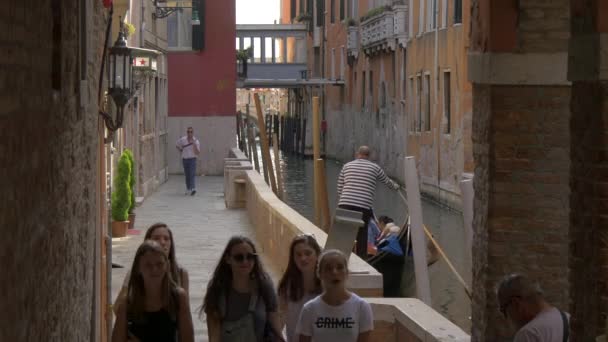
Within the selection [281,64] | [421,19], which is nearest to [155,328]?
[421,19]

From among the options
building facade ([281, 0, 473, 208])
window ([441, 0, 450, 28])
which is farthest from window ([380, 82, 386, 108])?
window ([441, 0, 450, 28])

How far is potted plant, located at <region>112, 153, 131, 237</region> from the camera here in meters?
16.7

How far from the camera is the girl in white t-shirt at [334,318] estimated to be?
5844mm

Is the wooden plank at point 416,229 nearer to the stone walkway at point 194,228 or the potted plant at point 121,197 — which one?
the stone walkway at point 194,228

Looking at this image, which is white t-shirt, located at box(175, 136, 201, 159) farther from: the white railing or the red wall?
the white railing

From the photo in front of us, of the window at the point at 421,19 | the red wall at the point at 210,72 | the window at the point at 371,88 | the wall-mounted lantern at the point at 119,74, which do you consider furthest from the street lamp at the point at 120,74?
the window at the point at 371,88

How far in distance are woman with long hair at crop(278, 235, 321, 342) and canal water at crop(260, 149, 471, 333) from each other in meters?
8.48

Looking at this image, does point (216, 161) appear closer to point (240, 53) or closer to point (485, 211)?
point (240, 53)

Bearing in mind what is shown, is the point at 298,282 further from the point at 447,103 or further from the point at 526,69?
the point at 447,103

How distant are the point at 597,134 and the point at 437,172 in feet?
76.3

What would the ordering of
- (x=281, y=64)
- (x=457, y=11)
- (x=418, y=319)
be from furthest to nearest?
A: (x=281, y=64)
(x=457, y=11)
(x=418, y=319)

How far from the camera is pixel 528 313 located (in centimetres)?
536

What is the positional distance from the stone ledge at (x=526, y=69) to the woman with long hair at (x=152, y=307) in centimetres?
Result: 305

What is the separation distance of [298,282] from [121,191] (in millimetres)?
10523
